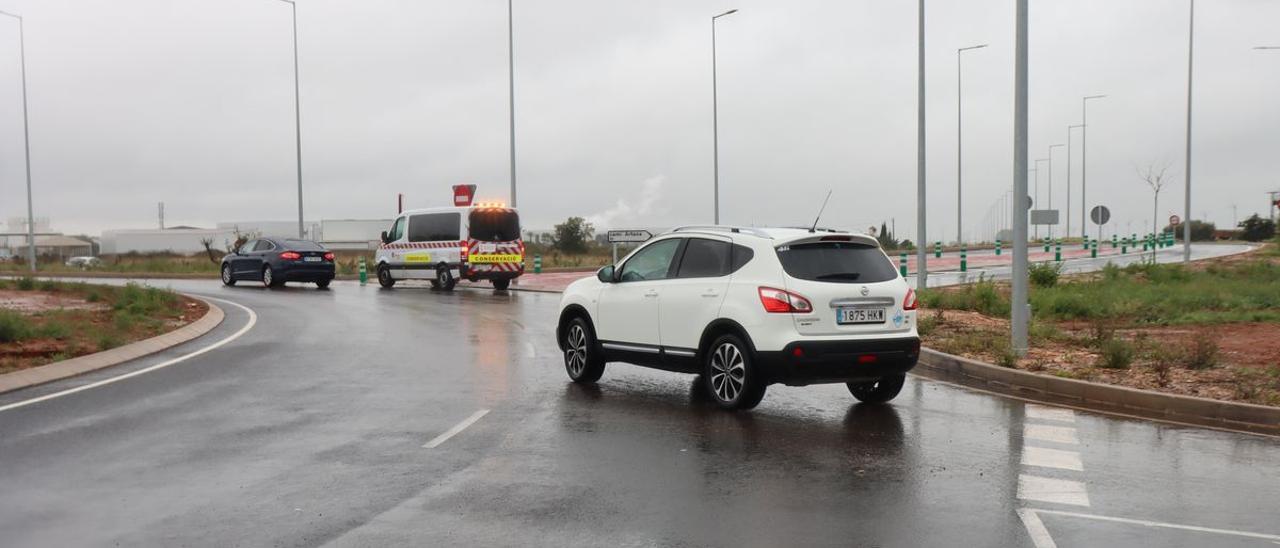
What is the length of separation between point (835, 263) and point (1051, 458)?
8.52 feet

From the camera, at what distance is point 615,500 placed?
20.5 ft

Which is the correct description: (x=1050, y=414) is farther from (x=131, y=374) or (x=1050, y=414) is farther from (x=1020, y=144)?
(x=131, y=374)

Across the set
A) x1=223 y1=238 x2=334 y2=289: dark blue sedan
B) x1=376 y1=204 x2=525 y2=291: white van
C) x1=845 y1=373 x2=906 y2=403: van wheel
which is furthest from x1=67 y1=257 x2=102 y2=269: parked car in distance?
x1=845 y1=373 x2=906 y2=403: van wheel

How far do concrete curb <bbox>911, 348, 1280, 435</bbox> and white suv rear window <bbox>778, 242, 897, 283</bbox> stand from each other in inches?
95.5

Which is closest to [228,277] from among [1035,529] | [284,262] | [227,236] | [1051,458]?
[284,262]

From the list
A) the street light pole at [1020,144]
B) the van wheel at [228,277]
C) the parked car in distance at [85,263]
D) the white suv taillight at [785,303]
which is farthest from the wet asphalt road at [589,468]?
the parked car in distance at [85,263]

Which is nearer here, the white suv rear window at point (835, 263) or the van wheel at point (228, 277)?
the white suv rear window at point (835, 263)

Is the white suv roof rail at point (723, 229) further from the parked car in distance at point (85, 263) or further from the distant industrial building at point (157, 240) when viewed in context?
the distant industrial building at point (157, 240)

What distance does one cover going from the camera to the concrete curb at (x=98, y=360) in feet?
36.9

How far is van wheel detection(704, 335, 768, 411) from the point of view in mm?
9164

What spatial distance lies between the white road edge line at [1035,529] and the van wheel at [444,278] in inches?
963

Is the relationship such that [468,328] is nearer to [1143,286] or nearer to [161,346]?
[161,346]

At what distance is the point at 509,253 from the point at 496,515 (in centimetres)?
2394

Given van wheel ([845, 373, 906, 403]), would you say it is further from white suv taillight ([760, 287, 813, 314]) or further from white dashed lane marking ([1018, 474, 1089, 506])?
white dashed lane marking ([1018, 474, 1089, 506])
